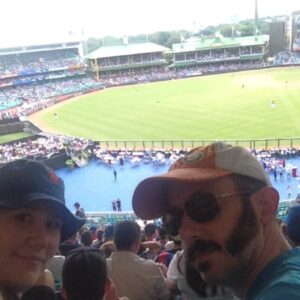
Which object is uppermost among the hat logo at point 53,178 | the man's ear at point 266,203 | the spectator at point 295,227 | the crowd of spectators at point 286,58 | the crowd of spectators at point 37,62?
the hat logo at point 53,178

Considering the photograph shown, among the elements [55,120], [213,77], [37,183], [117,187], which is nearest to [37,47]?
[213,77]

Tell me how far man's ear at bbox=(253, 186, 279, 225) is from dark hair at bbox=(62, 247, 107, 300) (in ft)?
3.72

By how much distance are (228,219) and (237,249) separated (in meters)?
0.12

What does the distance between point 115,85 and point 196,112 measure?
22.5 meters

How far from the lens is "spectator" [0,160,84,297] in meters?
1.79

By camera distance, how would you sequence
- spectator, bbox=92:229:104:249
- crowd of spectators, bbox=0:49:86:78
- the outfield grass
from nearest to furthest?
spectator, bbox=92:229:104:249 → the outfield grass → crowd of spectators, bbox=0:49:86:78

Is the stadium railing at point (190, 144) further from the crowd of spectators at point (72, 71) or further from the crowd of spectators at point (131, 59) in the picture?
the crowd of spectators at point (131, 59)

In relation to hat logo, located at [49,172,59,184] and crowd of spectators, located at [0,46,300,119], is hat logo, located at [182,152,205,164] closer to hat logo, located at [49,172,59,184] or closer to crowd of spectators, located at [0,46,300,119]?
hat logo, located at [49,172,59,184]

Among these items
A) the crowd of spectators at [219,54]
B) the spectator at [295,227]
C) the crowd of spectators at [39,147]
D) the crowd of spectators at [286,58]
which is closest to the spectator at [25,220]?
the spectator at [295,227]

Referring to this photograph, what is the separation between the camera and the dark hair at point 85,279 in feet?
8.29

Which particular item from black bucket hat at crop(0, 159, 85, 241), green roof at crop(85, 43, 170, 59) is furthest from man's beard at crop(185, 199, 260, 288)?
green roof at crop(85, 43, 170, 59)

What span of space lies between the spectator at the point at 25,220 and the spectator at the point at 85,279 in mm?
661

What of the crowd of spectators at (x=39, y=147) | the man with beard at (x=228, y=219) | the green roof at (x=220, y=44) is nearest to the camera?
the man with beard at (x=228, y=219)

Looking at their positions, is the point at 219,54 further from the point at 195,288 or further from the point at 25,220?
the point at 25,220
